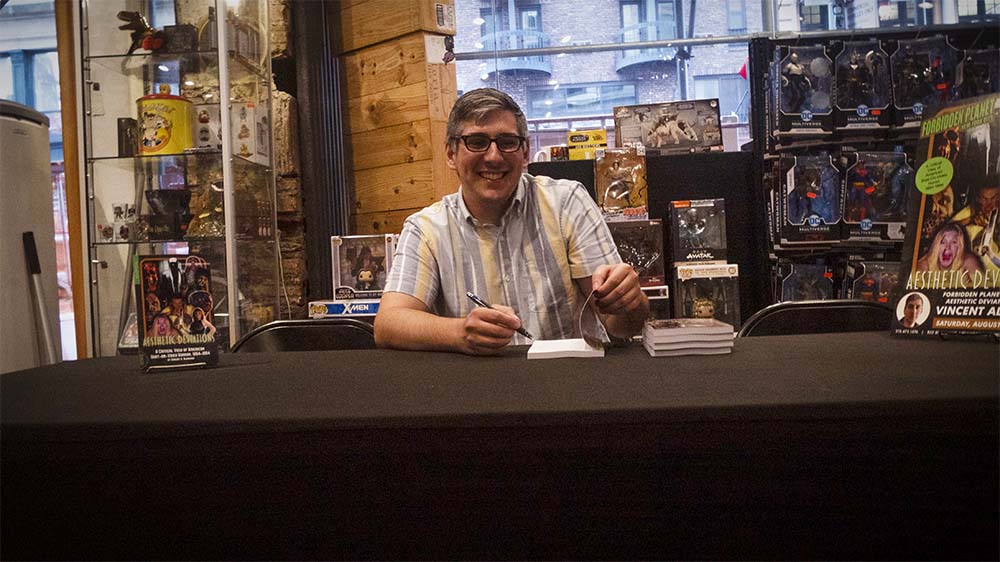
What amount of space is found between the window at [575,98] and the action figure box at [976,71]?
335 cm

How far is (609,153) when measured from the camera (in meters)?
3.43

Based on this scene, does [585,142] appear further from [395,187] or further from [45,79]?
[45,79]

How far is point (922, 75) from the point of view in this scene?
11.2 feet

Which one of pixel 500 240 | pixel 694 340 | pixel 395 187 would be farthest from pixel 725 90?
pixel 694 340

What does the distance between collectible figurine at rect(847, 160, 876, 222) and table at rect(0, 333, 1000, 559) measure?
276cm

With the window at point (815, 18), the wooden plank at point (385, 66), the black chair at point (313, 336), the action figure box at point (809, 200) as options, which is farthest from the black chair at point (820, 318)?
the window at point (815, 18)

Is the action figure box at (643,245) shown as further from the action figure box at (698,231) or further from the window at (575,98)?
the window at (575,98)

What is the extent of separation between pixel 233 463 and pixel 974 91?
13.0ft

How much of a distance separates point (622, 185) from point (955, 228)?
2.23 meters

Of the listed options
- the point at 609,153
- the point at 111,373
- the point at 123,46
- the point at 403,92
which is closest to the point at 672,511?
the point at 111,373

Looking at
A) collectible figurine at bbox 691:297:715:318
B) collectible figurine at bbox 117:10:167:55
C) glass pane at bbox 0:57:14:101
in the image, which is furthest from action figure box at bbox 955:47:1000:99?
glass pane at bbox 0:57:14:101

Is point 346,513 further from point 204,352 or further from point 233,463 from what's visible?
point 204,352

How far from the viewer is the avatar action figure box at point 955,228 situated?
1.14 m

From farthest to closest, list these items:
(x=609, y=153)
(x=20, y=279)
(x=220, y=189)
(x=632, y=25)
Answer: (x=632, y=25) → (x=609, y=153) → (x=220, y=189) → (x=20, y=279)
